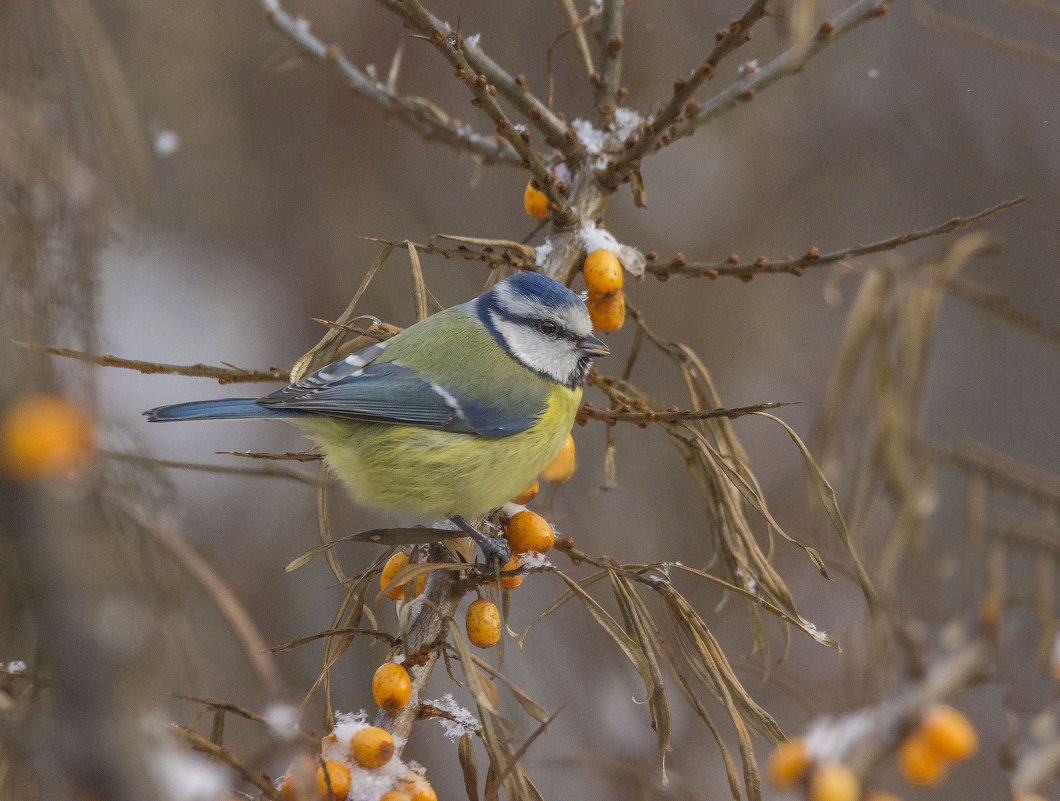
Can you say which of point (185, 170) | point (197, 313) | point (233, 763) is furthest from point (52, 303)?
point (197, 313)

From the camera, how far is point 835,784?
3.05 ft

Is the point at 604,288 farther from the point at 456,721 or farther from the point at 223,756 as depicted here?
the point at 223,756

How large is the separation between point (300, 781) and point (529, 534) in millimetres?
718

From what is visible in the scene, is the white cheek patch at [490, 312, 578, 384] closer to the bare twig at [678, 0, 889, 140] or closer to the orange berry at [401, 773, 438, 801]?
the bare twig at [678, 0, 889, 140]

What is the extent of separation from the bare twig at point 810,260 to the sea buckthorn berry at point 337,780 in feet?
3.21

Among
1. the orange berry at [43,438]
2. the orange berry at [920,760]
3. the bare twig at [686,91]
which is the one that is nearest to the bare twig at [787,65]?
the bare twig at [686,91]

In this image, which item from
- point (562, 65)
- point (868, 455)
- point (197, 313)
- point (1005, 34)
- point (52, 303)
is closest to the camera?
point (52, 303)

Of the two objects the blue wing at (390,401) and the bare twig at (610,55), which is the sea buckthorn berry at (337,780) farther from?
the bare twig at (610,55)

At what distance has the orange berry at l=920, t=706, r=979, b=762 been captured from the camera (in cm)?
98

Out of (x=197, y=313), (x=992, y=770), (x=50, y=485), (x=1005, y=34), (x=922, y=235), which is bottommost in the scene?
(x=992, y=770)

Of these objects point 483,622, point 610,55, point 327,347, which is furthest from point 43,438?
point 610,55

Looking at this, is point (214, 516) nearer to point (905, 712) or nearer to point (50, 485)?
point (50, 485)

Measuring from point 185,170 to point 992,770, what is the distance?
376 cm

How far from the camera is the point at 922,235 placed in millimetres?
1411
